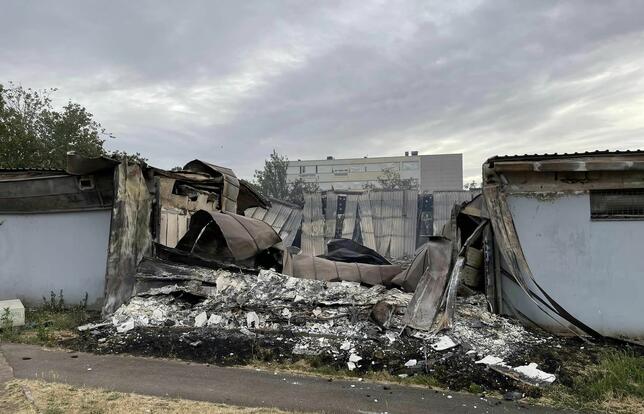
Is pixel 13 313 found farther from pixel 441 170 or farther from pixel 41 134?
pixel 441 170

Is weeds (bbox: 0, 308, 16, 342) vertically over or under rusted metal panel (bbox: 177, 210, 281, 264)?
under

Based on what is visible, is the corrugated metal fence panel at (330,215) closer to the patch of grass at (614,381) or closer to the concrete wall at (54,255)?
the concrete wall at (54,255)

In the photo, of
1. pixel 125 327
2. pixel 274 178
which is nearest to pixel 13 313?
pixel 125 327

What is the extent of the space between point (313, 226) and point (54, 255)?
33.5ft

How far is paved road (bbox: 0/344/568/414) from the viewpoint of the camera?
4770mm

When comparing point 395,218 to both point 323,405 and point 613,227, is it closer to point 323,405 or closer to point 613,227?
point 613,227

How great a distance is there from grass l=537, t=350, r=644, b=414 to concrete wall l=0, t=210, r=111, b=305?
836 centimetres

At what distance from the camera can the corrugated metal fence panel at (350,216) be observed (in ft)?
59.7

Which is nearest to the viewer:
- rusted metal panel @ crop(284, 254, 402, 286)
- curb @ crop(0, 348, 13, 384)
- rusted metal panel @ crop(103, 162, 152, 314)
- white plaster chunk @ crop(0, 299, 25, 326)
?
curb @ crop(0, 348, 13, 384)

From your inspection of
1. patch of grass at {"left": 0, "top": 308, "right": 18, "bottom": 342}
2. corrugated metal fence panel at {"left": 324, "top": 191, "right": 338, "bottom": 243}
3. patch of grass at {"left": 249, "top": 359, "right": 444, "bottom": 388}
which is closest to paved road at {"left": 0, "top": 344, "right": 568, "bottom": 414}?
patch of grass at {"left": 249, "top": 359, "right": 444, "bottom": 388}

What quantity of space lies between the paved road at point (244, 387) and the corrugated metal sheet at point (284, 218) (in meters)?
11.7

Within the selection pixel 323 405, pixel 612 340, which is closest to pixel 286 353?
pixel 323 405

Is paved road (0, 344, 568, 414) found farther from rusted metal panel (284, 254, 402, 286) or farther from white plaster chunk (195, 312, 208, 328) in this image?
rusted metal panel (284, 254, 402, 286)

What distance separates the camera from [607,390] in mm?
5105
